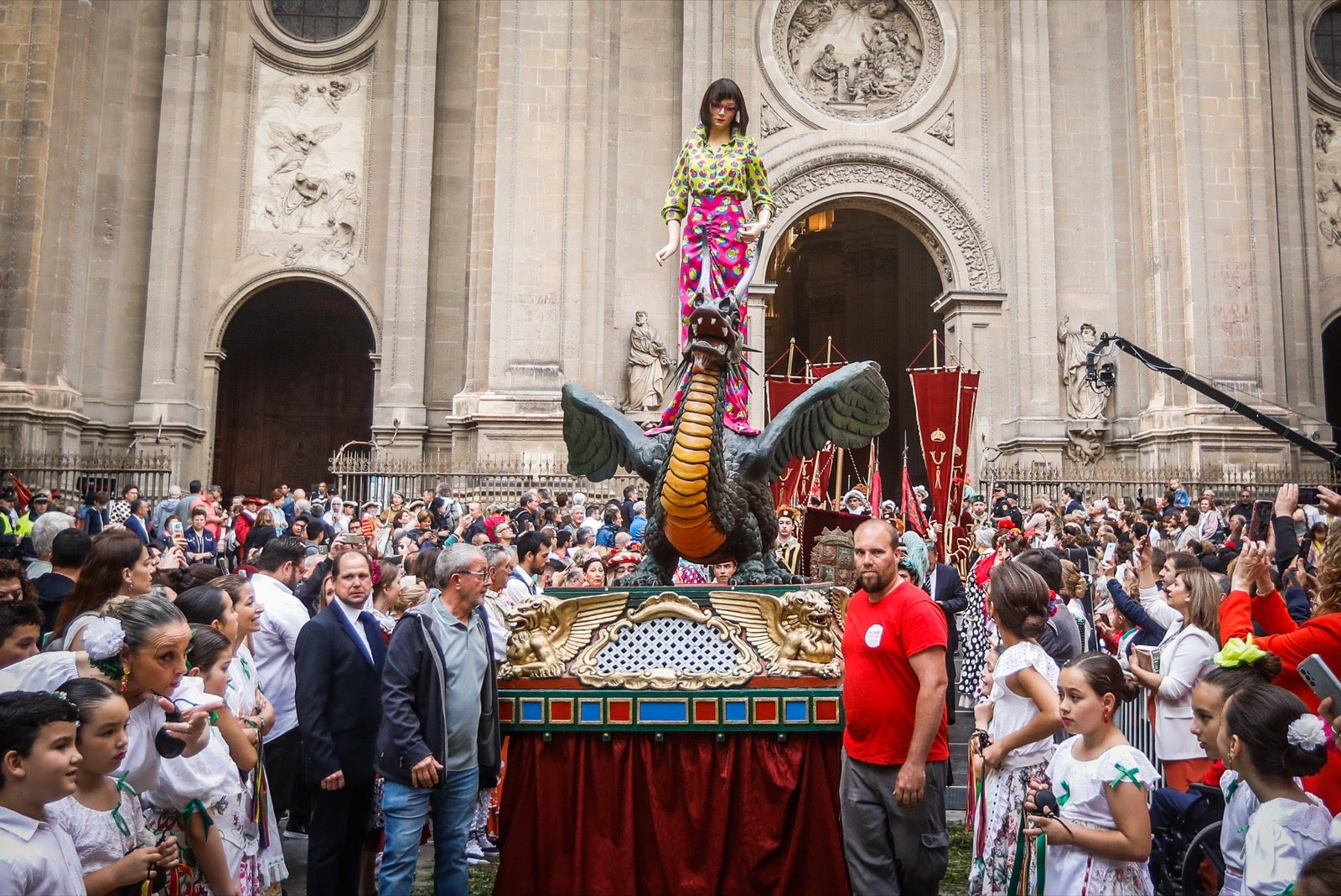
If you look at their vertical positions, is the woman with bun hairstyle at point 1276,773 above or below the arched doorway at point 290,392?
below

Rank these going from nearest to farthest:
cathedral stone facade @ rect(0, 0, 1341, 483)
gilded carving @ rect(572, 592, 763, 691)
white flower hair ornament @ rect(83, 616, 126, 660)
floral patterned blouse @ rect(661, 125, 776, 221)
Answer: white flower hair ornament @ rect(83, 616, 126, 660)
gilded carving @ rect(572, 592, 763, 691)
floral patterned blouse @ rect(661, 125, 776, 221)
cathedral stone facade @ rect(0, 0, 1341, 483)

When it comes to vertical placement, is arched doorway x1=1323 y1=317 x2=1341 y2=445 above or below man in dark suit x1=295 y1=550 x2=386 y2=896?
above

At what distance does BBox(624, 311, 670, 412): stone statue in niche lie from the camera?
2138cm

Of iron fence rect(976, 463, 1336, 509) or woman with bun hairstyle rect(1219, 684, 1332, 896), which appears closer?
woman with bun hairstyle rect(1219, 684, 1332, 896)

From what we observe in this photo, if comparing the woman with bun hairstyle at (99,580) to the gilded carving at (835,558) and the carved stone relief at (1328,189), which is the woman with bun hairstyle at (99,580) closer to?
the gilded carving at (835,558)

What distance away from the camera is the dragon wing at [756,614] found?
5.94 metres

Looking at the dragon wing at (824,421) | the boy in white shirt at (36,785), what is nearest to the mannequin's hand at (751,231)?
the dragon wing at (824,421)

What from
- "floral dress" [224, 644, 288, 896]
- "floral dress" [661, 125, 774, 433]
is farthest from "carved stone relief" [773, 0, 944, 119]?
"floral dress" [224, 644, 288, 896]

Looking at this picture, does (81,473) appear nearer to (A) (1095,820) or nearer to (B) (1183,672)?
(B) (1183,672)

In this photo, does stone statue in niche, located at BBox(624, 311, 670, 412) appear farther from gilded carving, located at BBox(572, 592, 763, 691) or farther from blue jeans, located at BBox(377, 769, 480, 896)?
blue jeans, located at BBox(377, 769, 480, 896)

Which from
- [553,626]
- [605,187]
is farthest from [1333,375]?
[553,626]

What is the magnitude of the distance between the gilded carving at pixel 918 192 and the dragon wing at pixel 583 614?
17151 millimetres

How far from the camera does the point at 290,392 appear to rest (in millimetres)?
30375

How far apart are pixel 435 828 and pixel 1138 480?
16536 millimetres
